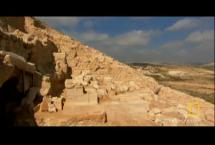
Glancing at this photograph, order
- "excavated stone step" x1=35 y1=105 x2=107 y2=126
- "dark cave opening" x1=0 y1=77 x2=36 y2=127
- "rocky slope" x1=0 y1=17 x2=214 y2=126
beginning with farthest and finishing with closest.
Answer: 1. "rocky slope" x1=0 y1=17 x2=214 y2=126
2. "excavated stone step" x1=35 y1=105 x2=107 y2=126
3. "dark cave opening" x1=0 y1=77 x2=36 y2=127

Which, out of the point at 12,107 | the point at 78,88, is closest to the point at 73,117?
the point at 12,107

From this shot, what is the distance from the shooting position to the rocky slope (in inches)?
553

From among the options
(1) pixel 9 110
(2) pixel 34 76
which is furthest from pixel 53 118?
(2) pixel 34 76

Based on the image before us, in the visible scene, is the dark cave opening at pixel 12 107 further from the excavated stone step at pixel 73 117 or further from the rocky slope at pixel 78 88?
the excavated stone step at pixel 73 117

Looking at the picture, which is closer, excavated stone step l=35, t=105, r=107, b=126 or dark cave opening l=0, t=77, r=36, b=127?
dark cave opening l=0, t=77, r=36, b=127

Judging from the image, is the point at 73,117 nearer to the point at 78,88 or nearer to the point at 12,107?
the point at 12,107

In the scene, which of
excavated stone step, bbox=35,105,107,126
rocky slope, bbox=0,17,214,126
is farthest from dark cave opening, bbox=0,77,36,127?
excavated stone step, bbox=35,105,107,126

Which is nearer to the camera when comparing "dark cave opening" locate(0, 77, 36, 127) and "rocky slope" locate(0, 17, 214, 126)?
"dark cave opening" locate(0, 77, 36, 127)

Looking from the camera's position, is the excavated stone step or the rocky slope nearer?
the excavated stone step

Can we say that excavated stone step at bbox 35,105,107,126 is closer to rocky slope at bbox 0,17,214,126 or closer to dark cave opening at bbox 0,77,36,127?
rocky slope at bbox 0,17,214,126

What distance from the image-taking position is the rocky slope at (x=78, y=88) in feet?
46.1

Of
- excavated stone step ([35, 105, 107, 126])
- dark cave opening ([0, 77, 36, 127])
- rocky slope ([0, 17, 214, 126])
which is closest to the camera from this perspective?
dark cave opening ([0, 77, 36, 127])
